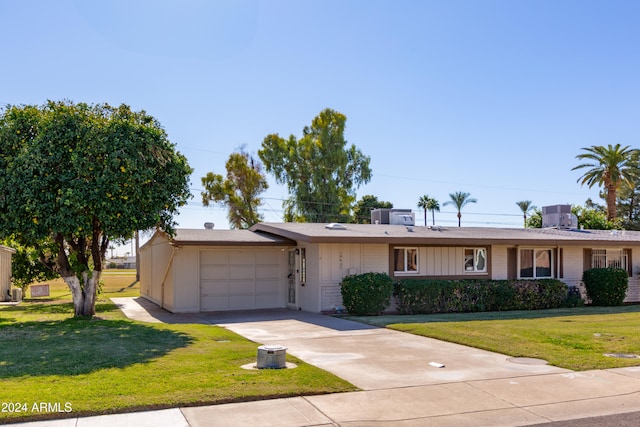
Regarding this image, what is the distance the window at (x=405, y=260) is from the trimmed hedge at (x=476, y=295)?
0.92 meters

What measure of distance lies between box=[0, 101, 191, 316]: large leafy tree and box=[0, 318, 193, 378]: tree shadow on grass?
251 centimetres

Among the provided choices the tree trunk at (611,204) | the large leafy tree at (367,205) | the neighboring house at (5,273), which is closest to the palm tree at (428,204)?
the large leafy tree at (367,205)

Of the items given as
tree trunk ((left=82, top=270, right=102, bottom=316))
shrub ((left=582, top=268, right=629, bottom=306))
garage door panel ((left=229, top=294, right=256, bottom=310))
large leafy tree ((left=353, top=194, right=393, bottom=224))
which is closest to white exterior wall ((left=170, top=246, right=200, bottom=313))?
garage door panel ((left=229, top=294, right=256, bottom=310))

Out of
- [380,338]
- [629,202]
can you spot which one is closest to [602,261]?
[380,338]

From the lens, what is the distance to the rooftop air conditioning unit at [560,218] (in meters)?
26.1

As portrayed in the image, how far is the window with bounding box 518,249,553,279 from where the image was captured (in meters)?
21.3

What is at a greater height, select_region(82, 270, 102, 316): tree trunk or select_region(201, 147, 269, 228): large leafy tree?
select_region(201, 147, 269, 228): large leafy tree

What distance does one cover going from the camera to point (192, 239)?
59.2ft

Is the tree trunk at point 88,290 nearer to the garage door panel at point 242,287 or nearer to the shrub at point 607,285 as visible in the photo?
the garage door panel at point 242,287

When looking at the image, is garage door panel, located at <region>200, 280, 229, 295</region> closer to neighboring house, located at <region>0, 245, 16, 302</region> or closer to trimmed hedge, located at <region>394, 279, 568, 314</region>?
trimmed hedge, located at <region>394, 279, 568, 314</region>

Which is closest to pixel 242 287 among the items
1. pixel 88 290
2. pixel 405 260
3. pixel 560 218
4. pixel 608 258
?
pixel 88 290

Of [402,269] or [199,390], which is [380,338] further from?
[402,269]

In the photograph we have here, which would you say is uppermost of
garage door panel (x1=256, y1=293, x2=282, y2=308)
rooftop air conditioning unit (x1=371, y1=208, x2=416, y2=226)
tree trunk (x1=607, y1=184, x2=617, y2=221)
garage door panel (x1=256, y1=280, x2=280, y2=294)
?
tree trunk (x1=607, y1=184, x2=617, y2=221)

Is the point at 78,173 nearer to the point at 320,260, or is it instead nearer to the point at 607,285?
the point at 320,260
